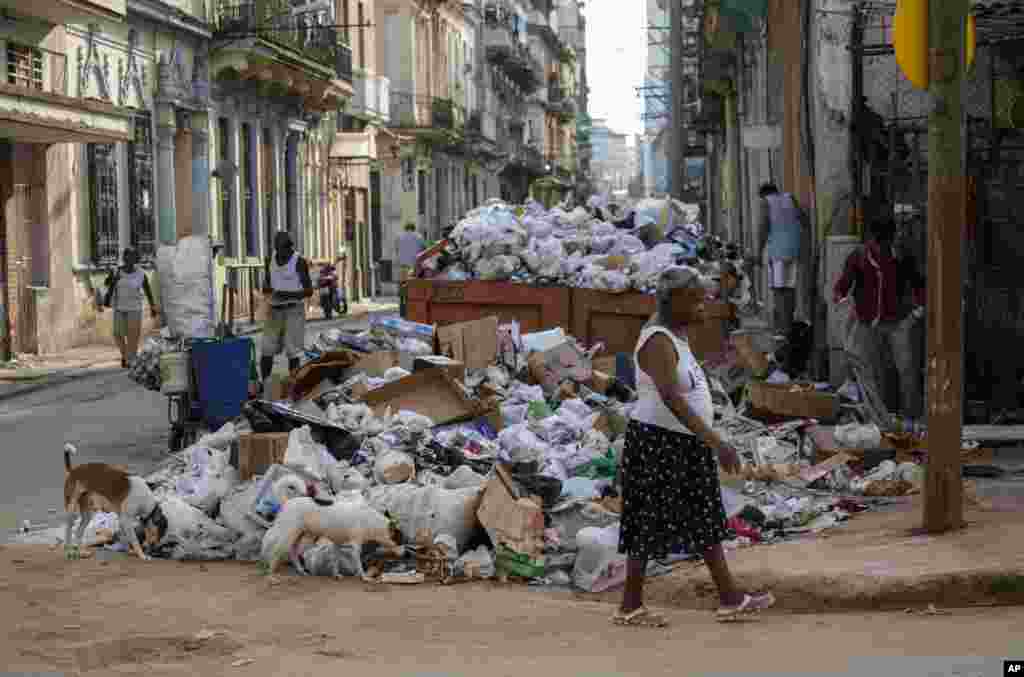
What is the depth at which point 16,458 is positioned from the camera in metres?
13.3

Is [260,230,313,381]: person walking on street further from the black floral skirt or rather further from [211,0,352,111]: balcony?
[211,0,352,111]: balcony

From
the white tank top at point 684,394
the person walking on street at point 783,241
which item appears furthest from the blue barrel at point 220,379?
the person walking on street at point 783,241

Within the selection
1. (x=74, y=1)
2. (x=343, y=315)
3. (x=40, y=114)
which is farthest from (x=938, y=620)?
(x=343, y=315)

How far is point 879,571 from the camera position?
7688 millimetres

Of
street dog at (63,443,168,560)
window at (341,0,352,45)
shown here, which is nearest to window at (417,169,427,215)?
window at (341,0,352,45)

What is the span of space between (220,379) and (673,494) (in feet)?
20.0

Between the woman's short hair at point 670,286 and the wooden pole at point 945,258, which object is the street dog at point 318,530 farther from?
the wooden pole at point 945,258

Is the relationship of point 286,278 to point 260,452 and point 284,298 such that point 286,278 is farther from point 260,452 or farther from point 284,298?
point 260,452

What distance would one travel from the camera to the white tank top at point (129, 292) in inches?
853

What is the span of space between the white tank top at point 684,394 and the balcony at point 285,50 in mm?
27164

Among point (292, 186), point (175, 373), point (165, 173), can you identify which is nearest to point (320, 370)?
point (175, 373)

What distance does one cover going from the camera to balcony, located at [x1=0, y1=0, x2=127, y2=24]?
23781 mm

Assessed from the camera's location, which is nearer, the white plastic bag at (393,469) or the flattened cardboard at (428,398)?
the white plastic bag at (393,469)

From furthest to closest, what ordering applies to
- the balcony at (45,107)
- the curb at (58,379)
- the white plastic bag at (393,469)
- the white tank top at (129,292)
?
the white tank top at (129,292) < the balcony at (45,107) < the curb at (58,379) < the white plastic bag at (393,469)
